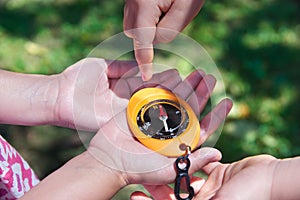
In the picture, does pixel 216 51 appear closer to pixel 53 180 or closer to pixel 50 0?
pixel 50 0

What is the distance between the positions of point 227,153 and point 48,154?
613 mm

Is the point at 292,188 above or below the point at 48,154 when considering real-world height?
above

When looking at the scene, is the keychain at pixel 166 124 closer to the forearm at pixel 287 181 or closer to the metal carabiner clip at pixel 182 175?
the metal carabiner clip at pixel 182 175

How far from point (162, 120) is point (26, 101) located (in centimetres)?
40

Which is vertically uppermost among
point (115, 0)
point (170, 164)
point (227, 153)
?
point (170, 164)

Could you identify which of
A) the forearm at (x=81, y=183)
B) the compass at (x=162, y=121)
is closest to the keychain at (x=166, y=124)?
the compass at (x=162, y=121)

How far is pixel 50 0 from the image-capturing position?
264cm

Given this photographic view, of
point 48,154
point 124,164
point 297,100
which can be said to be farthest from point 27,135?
point 297,100

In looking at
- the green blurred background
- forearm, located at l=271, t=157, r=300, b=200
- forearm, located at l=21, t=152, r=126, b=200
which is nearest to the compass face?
forearm, located at l=21, t=152, r=126, b=200

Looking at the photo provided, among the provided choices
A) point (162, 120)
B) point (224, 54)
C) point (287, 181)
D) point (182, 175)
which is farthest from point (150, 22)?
point (224, 54)

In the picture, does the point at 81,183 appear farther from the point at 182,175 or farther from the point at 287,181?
the point at 287,181

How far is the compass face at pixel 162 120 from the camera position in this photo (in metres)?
1.29

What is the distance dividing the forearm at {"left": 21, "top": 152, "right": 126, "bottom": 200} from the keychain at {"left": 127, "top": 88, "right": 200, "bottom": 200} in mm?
116

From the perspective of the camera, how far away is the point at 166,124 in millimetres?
1305
